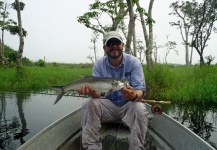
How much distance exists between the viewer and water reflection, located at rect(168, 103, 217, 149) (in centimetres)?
667

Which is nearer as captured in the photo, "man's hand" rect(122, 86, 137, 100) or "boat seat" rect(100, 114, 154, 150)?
"man's hand" rect(122, 86, 137, 100)

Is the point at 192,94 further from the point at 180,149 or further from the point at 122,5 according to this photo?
the point at 180,149

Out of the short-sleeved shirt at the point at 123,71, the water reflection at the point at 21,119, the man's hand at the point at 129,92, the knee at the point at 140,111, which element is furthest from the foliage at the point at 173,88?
the man's hand at the point at 129,92

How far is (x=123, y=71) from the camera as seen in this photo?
3.86 m

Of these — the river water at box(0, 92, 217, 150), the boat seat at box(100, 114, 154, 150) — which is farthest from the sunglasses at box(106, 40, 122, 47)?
the river water at box(0, 92, 217, 150)

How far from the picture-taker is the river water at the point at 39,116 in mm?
6423

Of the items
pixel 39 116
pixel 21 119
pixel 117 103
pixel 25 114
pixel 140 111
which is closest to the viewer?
pixel 140 111

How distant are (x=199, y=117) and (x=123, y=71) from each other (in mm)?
5451

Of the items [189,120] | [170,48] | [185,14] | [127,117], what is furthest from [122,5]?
[170,48]

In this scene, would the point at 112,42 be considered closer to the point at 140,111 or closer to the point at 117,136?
the point at 140,111

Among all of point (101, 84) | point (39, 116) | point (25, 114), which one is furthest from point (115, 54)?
point (25, 114)

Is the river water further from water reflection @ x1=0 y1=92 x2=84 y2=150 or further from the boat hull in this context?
the boat hull

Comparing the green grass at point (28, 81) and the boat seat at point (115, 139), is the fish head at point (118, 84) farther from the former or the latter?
the green grass at point (28, 81)

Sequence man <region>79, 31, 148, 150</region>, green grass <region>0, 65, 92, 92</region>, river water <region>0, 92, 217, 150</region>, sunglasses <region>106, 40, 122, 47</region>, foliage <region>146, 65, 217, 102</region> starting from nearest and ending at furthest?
1. man <region>79, 31, 148, 150</region>
2. sunglasses <region>106, 40, 122, 47</region>
3. river water <region>0, 92, 217, 150</region>
4. foliage <region>146, 65, 217, 102</region>
5. green grass <region>0, 65, 92, 92</region>
